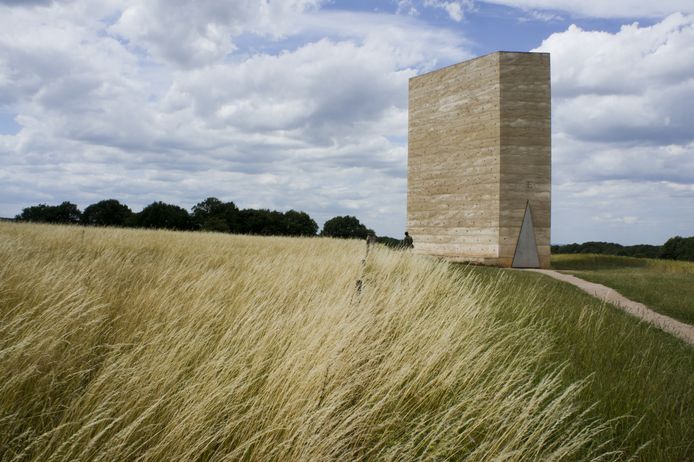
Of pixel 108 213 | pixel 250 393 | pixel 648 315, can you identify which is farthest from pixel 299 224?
pixel 250 393

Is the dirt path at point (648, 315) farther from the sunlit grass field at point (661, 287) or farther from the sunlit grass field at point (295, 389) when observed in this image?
the sunlit grass field at point (295, 389)

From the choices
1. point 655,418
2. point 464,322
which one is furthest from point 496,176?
point 655,418

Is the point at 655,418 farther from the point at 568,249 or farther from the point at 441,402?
the point at 568,249

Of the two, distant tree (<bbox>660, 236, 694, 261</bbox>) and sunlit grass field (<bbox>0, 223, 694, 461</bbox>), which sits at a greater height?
distant tree (<bbox>660, 236, 694, 261</bbox>)

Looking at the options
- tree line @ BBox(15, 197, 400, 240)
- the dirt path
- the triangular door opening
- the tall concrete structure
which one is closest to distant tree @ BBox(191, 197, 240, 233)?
tree line @ BBox(15, 197, 400, 240)

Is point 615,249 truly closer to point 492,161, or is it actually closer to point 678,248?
point 678,248

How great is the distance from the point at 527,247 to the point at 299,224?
95.2 feet

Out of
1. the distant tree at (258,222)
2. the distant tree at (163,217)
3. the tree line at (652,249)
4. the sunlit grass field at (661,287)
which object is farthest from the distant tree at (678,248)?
the distant tree at (163,217)

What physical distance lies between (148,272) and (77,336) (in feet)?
9.45

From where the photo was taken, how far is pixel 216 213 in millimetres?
41062

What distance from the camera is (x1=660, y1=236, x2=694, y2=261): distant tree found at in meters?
33.2

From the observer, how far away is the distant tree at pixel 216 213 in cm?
3989

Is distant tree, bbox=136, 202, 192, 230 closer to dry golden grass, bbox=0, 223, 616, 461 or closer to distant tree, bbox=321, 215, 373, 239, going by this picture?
distant tree, bbox=321, 215, 373, 239

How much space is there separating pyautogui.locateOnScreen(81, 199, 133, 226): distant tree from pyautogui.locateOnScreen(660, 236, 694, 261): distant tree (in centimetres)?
4417
